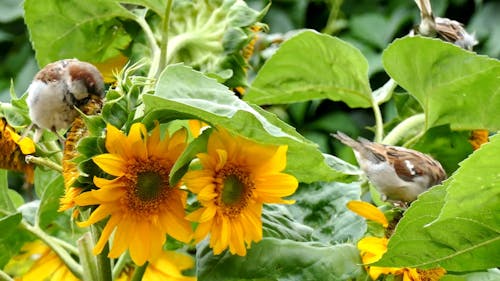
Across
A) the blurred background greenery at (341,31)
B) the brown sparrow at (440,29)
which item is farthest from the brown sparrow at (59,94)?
the blurred background greenery at (341,31)

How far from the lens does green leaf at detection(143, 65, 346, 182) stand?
425 millimetres

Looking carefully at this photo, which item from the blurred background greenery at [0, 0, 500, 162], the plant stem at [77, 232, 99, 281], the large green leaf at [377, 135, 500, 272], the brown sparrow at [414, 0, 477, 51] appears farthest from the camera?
the blurred background greenery at [0, 0, 500, 162]

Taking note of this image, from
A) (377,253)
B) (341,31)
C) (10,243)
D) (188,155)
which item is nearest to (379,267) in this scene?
(377,253)

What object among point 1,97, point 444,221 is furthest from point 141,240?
point 1,97

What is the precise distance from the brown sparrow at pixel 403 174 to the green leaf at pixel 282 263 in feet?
0.16

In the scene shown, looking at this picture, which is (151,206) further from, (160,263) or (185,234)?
(160,263)

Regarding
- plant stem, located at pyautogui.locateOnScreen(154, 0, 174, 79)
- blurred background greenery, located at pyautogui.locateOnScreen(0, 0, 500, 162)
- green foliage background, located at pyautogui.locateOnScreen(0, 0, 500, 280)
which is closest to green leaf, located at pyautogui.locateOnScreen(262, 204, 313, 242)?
green foliage background, located at pyautogui.locateOnScreen(0, 0, 500, 280)

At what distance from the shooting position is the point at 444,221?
45 centimetres

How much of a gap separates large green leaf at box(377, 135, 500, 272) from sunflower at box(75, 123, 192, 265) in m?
0.10

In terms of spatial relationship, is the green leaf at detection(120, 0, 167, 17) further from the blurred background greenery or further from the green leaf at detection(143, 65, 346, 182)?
the blurred background greenery

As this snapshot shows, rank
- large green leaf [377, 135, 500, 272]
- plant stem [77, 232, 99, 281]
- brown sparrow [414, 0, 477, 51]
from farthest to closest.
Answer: brown sparrow [414, 0, 477, 51]
plant stem [77, 232, 99, 281]
large green leaf [377, 135, 500, 272]

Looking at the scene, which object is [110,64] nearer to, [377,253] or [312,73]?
[312,73]

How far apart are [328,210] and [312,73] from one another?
0.31ft

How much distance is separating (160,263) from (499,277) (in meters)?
0.22
